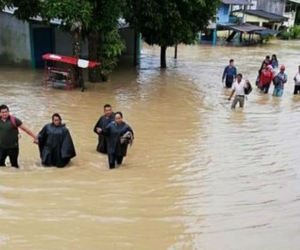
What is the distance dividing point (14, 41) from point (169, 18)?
7785 millimetres

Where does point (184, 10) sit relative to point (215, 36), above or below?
above

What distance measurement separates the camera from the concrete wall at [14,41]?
22578 mm

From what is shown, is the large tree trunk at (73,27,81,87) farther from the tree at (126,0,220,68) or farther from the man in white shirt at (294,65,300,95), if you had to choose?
the man in white shirt at (294,65,300,95)

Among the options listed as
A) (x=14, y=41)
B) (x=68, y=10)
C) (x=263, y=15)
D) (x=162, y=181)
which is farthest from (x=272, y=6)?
(x=162, y=181)

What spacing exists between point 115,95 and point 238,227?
1095 centimetres

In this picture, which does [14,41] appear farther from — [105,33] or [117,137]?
[117,137]

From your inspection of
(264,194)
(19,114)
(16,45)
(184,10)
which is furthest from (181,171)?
(16,45)

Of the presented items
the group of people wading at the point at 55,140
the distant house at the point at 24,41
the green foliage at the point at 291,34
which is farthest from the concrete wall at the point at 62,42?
the green foliage at the point at 291,34

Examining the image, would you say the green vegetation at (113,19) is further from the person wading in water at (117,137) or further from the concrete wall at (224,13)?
the concrete wall at (224,13)

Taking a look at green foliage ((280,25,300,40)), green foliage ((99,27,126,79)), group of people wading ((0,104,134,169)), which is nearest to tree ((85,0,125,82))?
green foliage ((99,27,126,79))

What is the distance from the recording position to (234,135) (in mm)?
12930

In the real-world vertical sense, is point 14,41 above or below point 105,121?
above

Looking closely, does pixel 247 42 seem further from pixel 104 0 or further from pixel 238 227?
pixel 238 227

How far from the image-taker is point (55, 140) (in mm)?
9312
